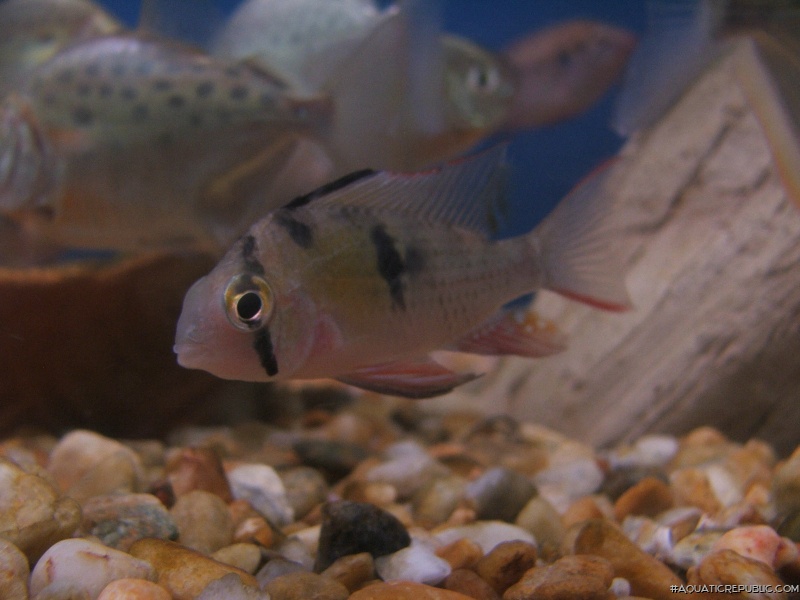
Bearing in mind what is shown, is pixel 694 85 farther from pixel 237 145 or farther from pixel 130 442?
pixel 130 442

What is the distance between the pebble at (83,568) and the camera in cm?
146

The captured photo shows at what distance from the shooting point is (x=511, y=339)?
6.83 ft

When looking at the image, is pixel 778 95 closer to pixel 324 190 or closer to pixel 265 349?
pixel 324 190

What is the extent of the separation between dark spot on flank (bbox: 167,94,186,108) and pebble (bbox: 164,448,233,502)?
1.99 metres

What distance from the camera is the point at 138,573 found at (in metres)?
1.53

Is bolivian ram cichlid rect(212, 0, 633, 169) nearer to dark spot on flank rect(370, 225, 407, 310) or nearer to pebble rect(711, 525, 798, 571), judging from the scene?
dark spot on flank rect(370, 225, 407, 310)

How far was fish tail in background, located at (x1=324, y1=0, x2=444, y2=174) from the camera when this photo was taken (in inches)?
140

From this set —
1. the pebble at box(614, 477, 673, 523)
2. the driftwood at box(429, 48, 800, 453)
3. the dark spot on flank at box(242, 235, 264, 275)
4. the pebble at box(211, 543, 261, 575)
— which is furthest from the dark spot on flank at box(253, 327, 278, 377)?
the driftwood at box(429, 48, 800, 453)

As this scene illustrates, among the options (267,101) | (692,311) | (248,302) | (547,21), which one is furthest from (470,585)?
(547,21)

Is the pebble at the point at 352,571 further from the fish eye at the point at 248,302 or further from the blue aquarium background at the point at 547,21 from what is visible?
the blue aquarium background at the point at 547,21

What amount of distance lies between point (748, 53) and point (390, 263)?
1787 mm

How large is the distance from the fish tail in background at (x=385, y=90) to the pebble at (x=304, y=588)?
7.75ft

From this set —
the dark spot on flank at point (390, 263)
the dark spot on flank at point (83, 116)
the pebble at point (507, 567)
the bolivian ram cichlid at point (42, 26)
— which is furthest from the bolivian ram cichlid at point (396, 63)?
the pebble at point (507, 567)

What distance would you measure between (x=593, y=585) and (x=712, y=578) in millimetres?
337
